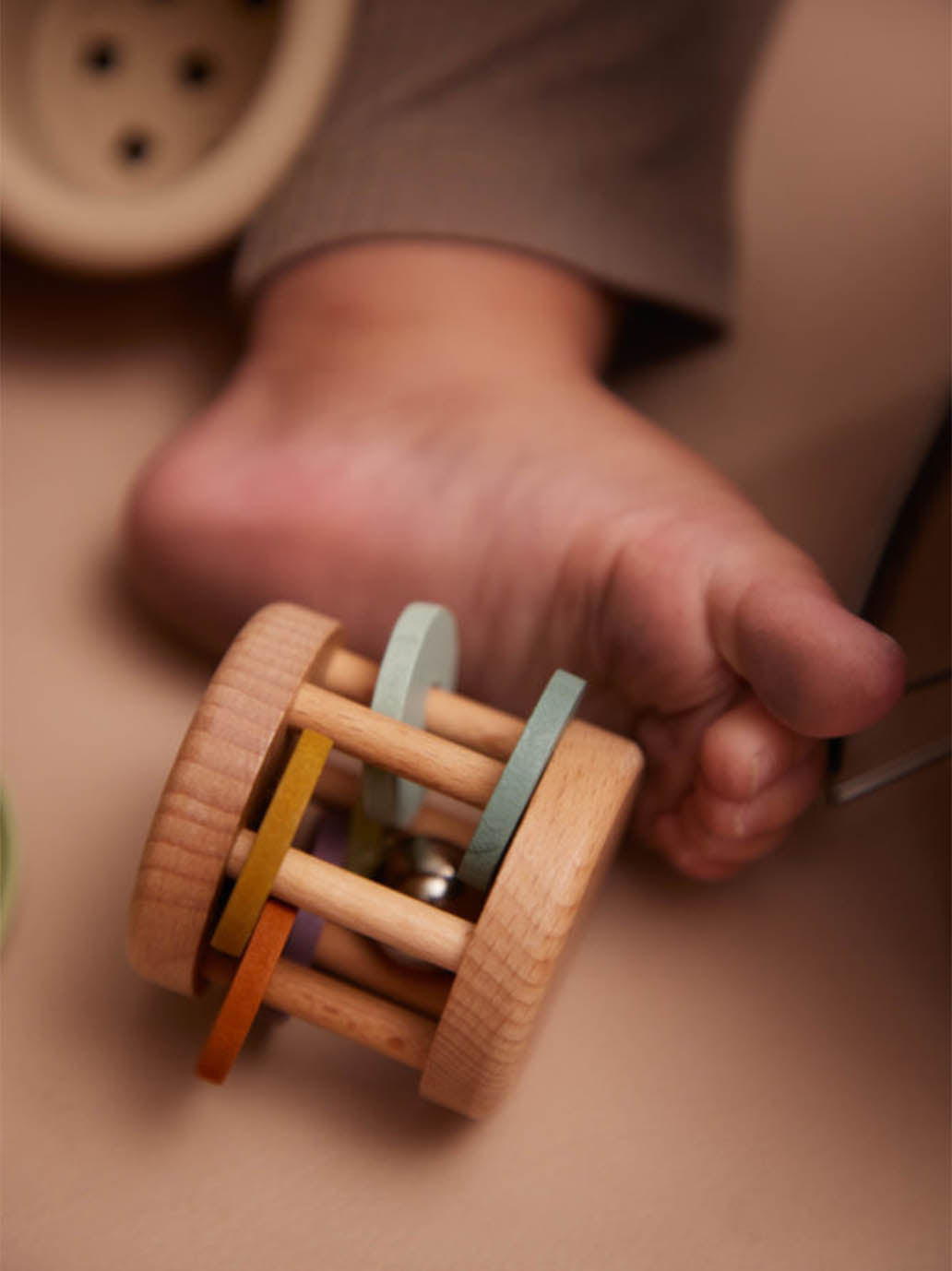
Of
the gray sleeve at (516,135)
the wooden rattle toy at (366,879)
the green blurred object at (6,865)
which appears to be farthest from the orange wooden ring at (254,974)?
the gray sleeve at (516,135)

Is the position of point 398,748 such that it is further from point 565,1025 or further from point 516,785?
point 565,1025

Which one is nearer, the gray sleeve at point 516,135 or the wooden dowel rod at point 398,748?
the wooden dowel rod at point 398,748

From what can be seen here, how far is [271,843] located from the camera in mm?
396

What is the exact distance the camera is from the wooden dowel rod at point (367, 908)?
0.39 meters

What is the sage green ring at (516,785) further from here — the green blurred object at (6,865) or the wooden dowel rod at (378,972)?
the green blurred object at (6,865)

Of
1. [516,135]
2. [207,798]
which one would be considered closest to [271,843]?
[207,798]

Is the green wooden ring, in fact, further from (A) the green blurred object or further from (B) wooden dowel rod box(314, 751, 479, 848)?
(A) the green blurred object

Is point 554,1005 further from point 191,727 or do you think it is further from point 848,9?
point 848,9

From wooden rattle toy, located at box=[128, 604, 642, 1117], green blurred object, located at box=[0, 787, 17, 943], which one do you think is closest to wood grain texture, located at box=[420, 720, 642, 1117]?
wooden rattle toy, located at box=[128, 604, 642, 1117]

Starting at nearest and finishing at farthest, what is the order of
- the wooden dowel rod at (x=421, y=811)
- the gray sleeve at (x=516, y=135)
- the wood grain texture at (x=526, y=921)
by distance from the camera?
the wood grain texture at (x=526, y=921), the wooden dowel rod at (x=421, y=811), the gray sleeve at (x=516, y=135)

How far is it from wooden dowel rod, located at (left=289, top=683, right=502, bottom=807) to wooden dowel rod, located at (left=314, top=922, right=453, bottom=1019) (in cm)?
8

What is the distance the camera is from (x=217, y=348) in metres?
0.70

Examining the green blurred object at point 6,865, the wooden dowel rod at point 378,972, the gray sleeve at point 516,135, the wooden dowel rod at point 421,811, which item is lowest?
the green blurred object at point 6,865

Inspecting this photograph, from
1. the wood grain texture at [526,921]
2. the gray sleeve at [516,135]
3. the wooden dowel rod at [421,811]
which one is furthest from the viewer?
the gray sleeve at [516,135]
